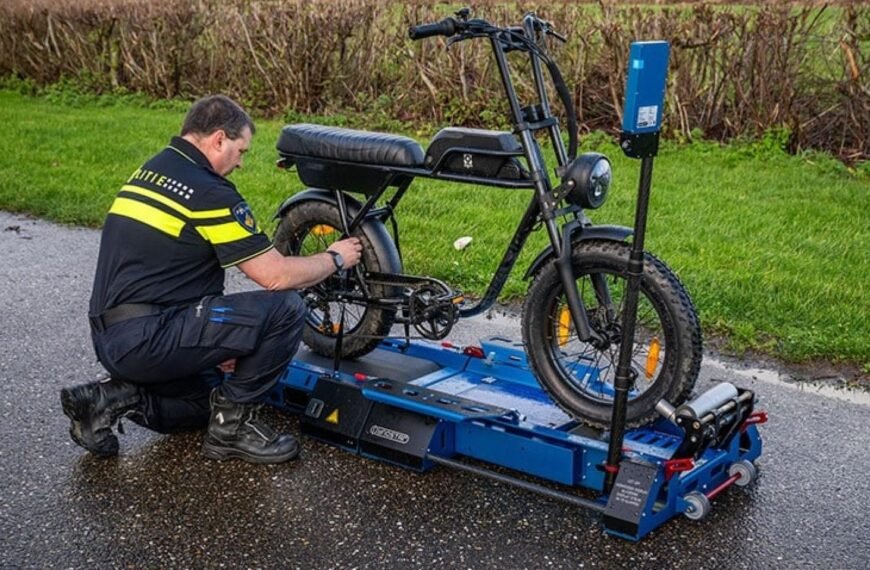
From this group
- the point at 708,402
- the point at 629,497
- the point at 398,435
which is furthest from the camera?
the point at 398,435

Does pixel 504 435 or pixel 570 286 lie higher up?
pixel 570 286

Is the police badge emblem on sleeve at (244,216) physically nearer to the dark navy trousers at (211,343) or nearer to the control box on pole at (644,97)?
the dark navy trousers at (211,343)

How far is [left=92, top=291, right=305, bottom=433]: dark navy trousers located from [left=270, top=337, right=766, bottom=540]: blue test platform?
333mm

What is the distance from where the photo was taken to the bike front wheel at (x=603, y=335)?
4.51 m

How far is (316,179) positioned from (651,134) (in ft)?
6.79

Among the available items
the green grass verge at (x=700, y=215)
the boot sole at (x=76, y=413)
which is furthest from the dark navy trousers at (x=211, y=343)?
the green grass verge at (x=700, y=215)

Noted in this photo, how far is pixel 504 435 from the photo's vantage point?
15.1 feet

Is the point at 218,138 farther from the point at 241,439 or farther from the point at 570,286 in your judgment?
the point at 570,286

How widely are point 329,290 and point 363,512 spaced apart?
1438 millimetres

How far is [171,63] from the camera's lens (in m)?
14.1

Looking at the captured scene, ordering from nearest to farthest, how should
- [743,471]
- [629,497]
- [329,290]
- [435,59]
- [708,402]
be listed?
1. [629,497]
2. [708,402]
3. [743,471]
4. [329,290]
5. [435,59]

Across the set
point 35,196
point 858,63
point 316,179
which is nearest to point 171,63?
point 35,196

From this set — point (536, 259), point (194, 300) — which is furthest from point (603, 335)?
point (194, 300)

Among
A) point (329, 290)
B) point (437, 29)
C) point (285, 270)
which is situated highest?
point (437, 29)
